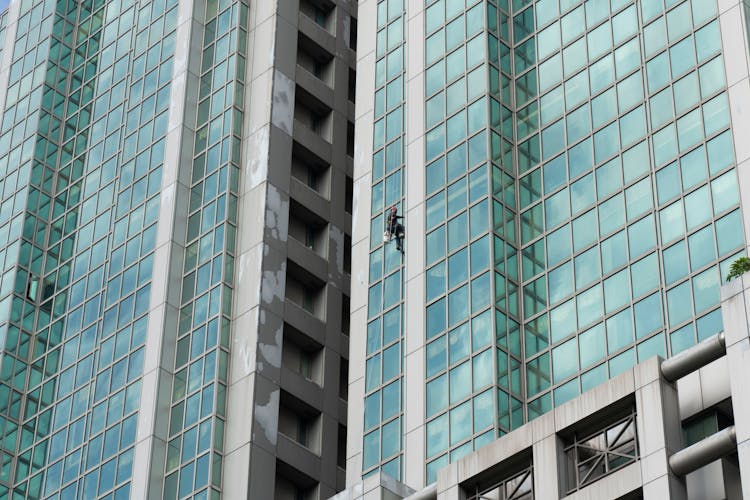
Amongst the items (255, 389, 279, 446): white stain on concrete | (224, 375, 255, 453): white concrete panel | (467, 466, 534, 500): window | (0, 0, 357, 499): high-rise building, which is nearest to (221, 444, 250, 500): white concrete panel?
(0, 0, 357, 499): high-rise building

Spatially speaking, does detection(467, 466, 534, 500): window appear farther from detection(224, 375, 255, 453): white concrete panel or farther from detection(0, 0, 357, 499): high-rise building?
detection(224, 375, 255, 453): white concrete panel

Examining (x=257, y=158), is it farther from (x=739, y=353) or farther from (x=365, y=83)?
(x=739, y=353)

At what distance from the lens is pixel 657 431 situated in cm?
5419

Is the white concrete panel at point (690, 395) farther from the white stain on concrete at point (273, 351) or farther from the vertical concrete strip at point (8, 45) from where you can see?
the vertical concrete strip at point (8, 45)

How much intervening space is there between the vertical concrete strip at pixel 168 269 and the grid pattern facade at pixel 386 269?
42.7ft

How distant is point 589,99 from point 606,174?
468cm

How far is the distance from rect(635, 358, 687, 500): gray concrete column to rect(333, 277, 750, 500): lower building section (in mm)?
32

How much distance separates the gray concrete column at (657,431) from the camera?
53531mm

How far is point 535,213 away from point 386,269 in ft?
27.1

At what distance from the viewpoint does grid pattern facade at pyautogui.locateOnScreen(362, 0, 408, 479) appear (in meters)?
74.4

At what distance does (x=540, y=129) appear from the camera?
78000 millimetres

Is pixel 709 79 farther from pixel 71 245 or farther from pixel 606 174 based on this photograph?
pixel 71 245

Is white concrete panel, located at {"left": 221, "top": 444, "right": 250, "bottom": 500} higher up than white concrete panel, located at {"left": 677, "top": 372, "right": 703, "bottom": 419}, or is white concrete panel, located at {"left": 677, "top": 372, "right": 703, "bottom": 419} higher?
white concrete panel, located at {"left": 221, "top": 444, "right": 250, "bottom": 500}

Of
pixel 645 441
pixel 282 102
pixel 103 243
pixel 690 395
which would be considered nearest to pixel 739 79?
pixel 690 395
